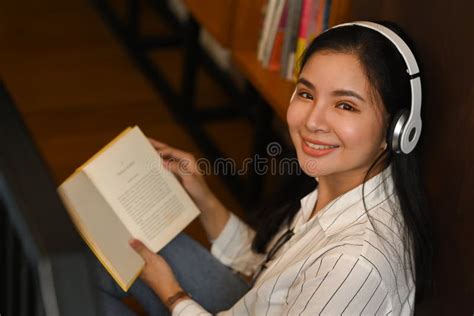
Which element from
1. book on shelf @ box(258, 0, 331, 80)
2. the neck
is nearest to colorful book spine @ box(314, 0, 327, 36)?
book on shelf @ box(258, 0, 331, 80)

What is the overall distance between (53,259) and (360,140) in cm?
79

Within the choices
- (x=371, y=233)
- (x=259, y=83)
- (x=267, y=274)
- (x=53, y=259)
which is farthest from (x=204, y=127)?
(x=53, y=259)

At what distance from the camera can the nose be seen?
1.46 m

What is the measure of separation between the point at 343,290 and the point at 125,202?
0.56 metres

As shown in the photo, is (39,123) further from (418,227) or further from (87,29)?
(418,227)

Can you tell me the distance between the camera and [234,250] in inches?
76.0

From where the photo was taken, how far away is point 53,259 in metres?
0.76

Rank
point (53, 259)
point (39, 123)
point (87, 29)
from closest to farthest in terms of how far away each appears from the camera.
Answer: point (53, 259) < point (39, 123) < point (87, 29)

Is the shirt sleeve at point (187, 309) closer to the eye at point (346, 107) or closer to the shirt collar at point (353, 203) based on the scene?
the shirt collar at point (353, 203)

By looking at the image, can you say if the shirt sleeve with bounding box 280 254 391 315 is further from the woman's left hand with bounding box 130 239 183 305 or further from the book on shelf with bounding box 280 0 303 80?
the book on shelf with bounding box 280 0 303 80

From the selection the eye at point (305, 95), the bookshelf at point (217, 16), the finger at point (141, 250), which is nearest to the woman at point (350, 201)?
the eye at point (305, 95)

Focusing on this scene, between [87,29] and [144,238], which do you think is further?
[87,29]

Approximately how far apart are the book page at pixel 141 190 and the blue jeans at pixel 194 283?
0.06 m

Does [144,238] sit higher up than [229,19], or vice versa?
[229,19]
